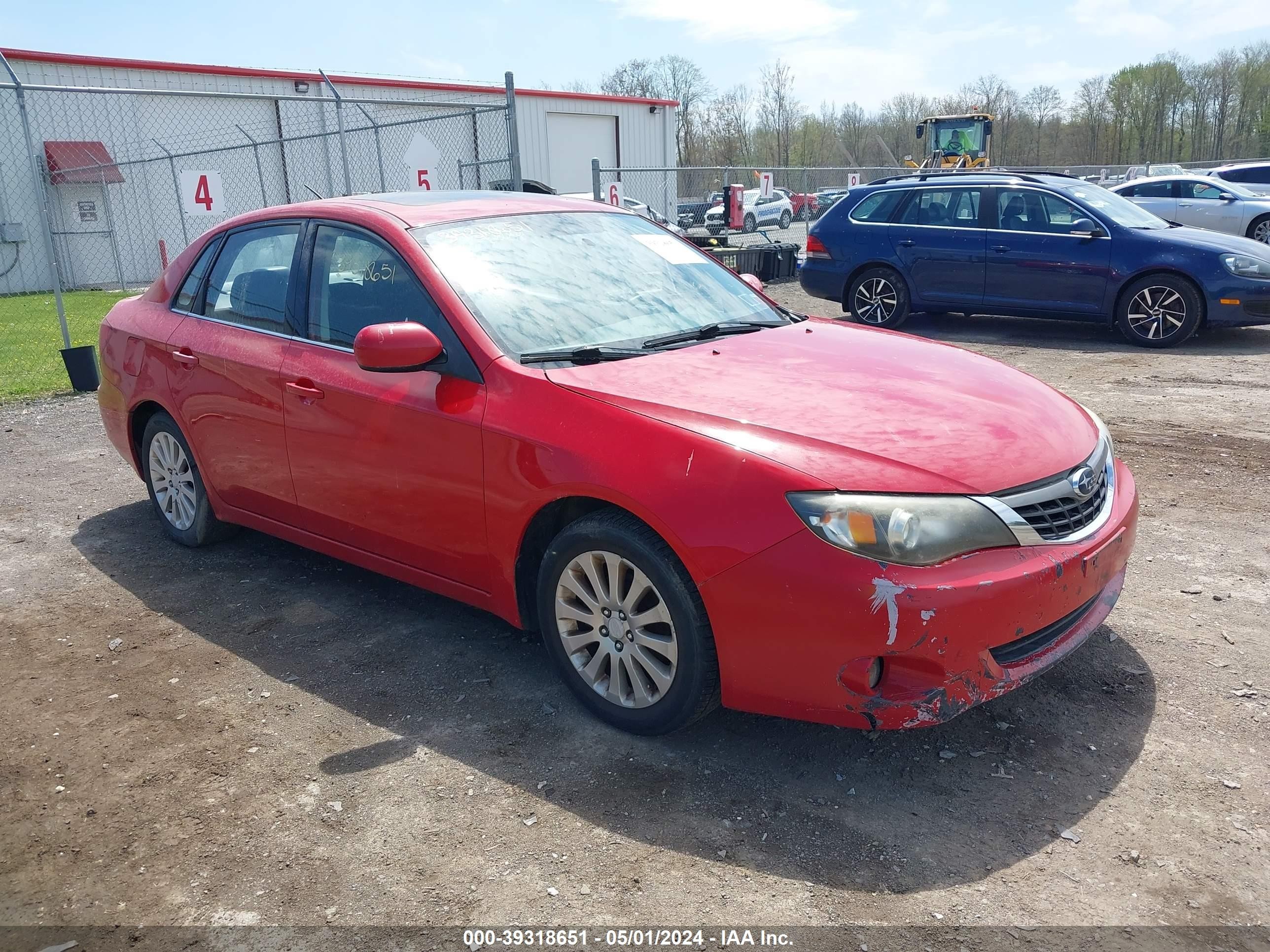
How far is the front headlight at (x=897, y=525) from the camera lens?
2699 millimetres

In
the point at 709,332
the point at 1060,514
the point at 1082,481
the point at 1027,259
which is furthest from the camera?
the point at 1027,259

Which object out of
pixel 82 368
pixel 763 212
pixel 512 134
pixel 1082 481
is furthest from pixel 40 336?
pixel 763 212

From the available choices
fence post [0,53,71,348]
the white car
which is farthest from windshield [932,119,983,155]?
fence post [0,53,71,348]

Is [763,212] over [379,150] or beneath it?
beneath

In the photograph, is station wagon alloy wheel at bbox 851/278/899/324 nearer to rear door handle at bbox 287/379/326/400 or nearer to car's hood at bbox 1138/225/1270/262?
car's hood at bbox 1138/225/1270/262

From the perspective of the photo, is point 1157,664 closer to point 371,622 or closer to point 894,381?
point 894,381

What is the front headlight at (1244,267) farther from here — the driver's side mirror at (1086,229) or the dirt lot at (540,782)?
the dirt lot at (540,782)

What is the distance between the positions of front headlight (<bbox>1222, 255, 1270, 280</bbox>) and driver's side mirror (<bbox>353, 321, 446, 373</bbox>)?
9044 mm

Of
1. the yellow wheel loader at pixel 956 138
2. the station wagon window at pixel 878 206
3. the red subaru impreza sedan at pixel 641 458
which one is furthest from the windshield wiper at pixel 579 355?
the yellow wheel loader at pixel 956 138

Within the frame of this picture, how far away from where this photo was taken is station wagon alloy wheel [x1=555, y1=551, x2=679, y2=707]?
3090 mm

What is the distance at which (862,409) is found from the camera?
124 inches

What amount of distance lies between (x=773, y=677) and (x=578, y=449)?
91 cm

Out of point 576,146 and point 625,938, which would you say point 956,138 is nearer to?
point 576,146

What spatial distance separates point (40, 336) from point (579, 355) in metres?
13.0
